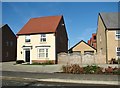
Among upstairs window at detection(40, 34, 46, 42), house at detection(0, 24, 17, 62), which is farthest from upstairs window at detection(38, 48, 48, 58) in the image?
house at detection(0, 24, 17, 62)

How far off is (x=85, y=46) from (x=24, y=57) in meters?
13.3

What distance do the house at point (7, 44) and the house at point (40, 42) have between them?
9.24 metres

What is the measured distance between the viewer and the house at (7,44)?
143 ft

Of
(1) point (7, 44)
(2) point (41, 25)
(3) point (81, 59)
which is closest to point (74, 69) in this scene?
(3) point (81, 59)

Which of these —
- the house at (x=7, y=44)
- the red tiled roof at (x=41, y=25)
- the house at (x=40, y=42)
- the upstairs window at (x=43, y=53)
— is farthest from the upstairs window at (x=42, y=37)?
the house at (x=7, y=44)

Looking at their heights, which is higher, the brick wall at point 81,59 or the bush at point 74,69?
the brick wall at point 81,59

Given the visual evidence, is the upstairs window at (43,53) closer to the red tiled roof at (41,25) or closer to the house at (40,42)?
the house at (40,42)

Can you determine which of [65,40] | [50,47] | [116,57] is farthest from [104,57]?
[65,40]

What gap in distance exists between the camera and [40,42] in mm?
33250

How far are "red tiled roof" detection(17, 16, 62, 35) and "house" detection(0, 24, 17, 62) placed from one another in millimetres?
8527

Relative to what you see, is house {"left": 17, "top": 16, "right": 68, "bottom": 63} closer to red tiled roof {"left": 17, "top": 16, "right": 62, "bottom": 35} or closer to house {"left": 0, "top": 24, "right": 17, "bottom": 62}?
red tiled roof {"left": 17, "top": 16, "right": 62, "bottom": 35}

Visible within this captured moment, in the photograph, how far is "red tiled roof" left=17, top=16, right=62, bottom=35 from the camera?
34094mm

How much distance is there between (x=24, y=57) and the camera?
3409 centimetres

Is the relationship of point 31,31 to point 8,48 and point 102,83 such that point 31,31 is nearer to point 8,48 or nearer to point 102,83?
point 8,48
